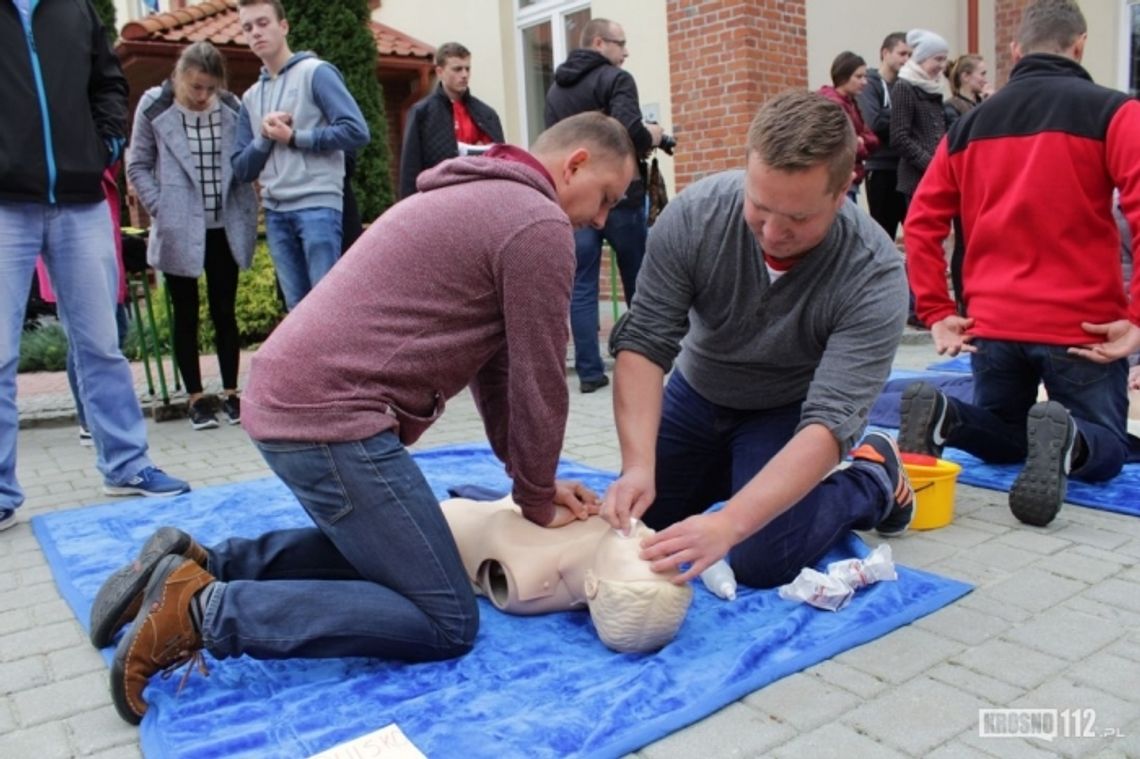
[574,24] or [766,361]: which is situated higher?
[574,24]

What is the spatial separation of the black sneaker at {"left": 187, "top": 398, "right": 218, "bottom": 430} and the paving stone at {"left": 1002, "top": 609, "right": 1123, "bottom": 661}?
3.98 meters

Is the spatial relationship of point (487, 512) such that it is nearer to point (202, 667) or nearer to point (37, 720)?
point (202, 667)

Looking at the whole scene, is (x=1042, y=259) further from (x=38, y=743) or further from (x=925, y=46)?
(x=925, y=46)

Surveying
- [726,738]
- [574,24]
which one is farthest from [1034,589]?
[574,24]

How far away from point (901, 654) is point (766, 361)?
0.81 meters

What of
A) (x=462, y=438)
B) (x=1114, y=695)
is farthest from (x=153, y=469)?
(x=1114, y=695)

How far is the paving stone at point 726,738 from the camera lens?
1.85 metres

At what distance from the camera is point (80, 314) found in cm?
358

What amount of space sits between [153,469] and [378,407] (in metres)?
2.09

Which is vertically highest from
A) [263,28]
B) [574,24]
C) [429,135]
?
[574,24]

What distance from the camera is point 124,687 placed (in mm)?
1996

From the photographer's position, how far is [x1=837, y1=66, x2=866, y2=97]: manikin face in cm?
667

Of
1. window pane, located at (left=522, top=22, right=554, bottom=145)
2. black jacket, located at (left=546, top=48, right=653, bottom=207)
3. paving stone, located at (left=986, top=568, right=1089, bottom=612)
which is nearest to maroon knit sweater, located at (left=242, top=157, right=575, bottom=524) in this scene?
paving stone, located at (left=986, top=568, right=1089, bottom=612)

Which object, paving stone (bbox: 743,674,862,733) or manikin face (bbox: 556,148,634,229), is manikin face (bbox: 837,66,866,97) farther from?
paving stone (bbox: 743,674,862,733)
